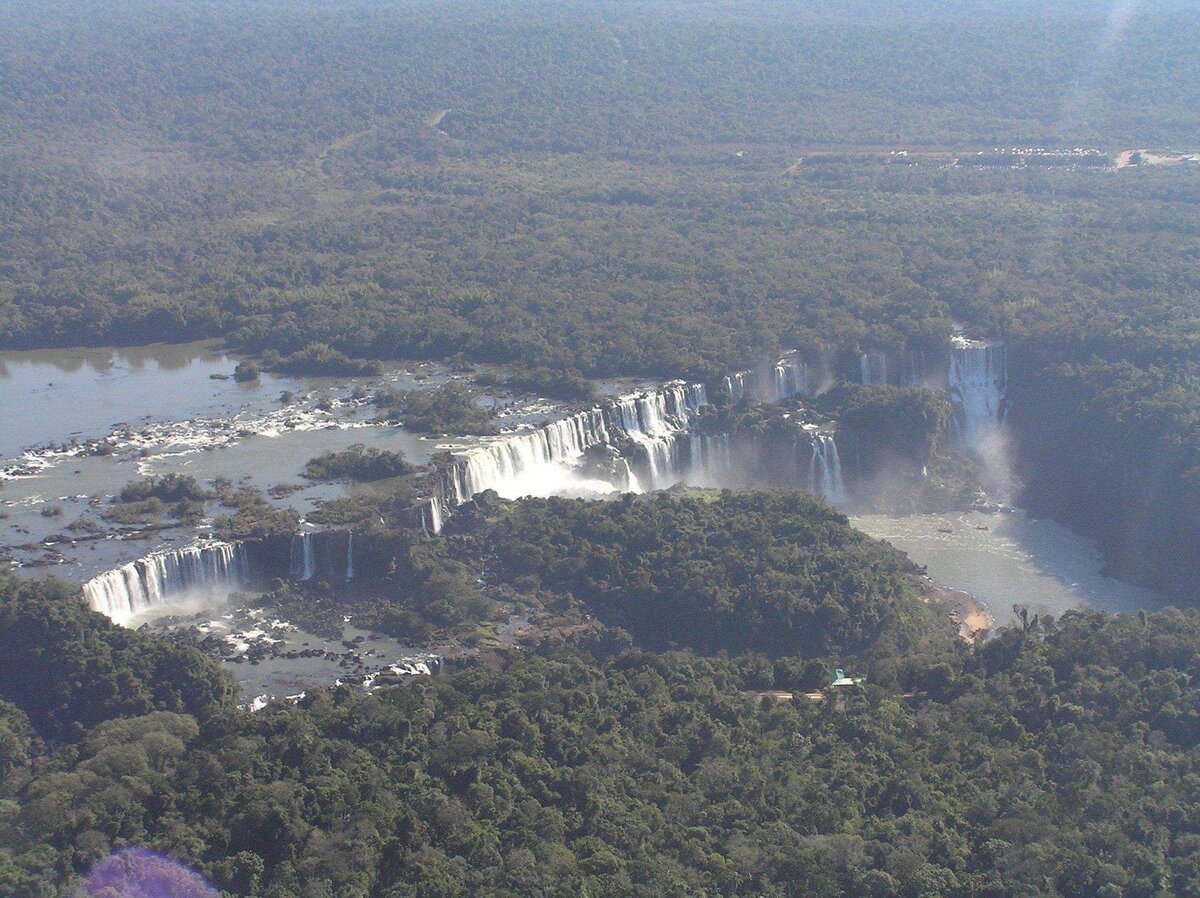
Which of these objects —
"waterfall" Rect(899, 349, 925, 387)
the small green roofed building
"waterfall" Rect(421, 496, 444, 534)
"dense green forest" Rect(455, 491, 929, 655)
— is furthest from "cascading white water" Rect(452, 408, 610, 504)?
"waterfall" Rect(899, 349, 925, 387)

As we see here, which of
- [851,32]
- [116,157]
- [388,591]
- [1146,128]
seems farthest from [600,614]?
[851,32]

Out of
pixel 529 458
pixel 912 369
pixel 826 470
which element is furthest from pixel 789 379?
pixel 529 458

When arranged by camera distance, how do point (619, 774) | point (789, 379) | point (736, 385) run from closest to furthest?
point (619, 774) < point (736, 385) < point (789, 379)

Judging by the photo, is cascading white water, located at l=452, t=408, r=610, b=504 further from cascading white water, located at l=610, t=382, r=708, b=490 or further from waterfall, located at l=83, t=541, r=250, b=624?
waterfall, located at l=83, t=541, r=250, b=624

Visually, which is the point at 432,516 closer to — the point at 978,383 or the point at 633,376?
the point at 633,376

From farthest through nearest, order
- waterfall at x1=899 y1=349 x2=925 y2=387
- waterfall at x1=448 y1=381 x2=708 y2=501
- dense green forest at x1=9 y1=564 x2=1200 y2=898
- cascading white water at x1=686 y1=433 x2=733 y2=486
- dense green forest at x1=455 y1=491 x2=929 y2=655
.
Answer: waterfall at x1=899 y1=349 x2=925 y2=387, cascading white water at x1=686 y1=433 x2=733 y2=486, waterfall at x1=448 y1=381 x2=708 y2=501, dense green forest at x1=455 y1=491 x2=929 y2=655, dense green forest at x1=9 y1=564 x2=1200 y2=898

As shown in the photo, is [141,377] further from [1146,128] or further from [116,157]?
[1146,128]
